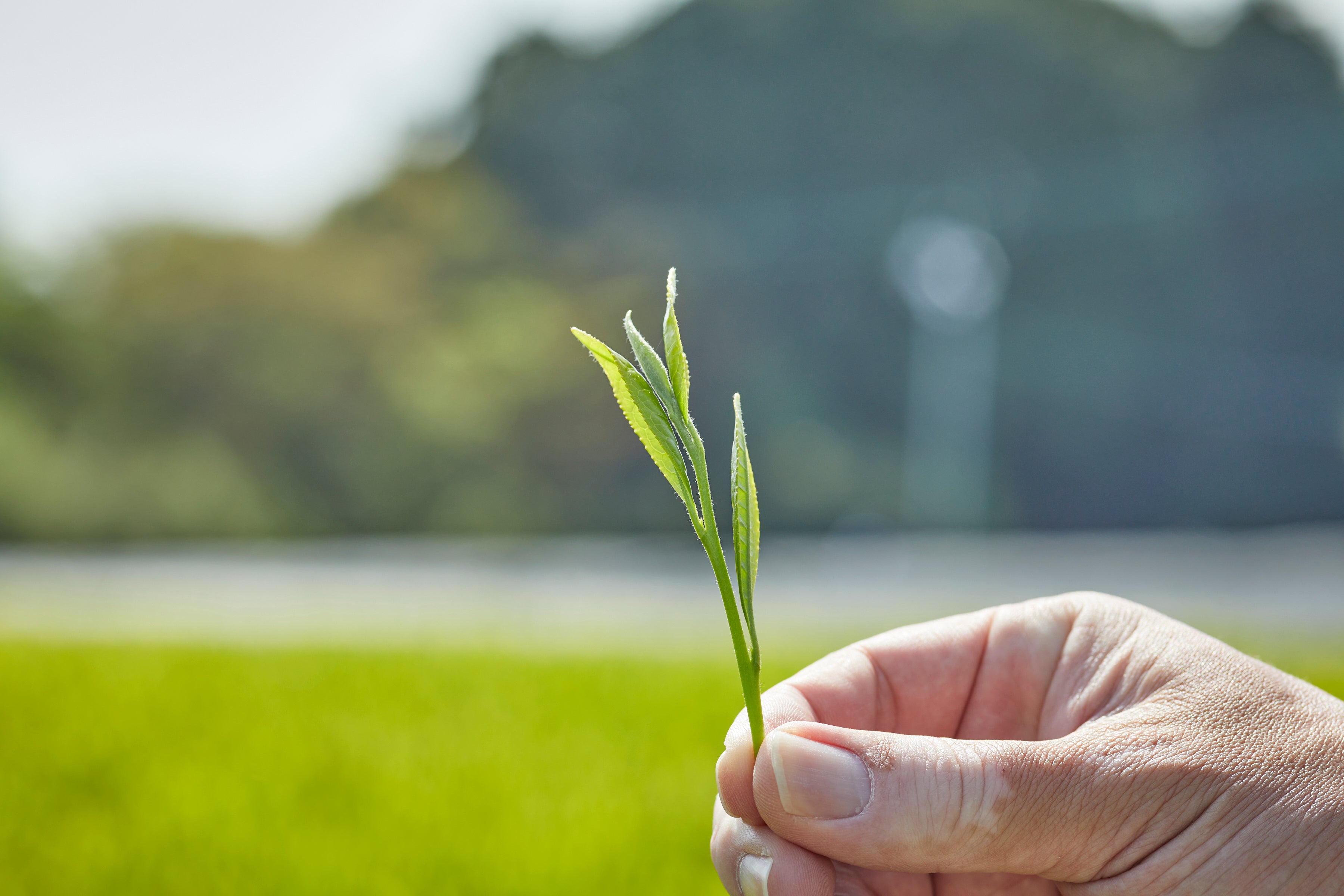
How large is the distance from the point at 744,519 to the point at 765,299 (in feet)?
59.3

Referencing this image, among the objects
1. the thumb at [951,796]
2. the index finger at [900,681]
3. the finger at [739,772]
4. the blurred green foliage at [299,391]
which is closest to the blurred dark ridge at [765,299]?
the blurred green foliage at [299,391]

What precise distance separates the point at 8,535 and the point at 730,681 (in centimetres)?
1403

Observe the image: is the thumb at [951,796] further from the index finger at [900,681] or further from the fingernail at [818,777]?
the index finger at [900,681]

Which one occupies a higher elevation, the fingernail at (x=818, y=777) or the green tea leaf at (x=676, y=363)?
the green tea leaf at (x=676, y=363)

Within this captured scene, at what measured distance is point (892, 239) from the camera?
64.1 ft

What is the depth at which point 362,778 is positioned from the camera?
2.83 metres

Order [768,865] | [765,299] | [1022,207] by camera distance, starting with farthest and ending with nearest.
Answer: [1022,207]
[765,299]
[768,865]

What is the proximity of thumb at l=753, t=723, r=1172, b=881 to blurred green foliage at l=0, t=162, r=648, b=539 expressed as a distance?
50.3 ft

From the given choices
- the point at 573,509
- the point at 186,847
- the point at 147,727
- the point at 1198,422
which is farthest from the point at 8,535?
the point at 1198,422

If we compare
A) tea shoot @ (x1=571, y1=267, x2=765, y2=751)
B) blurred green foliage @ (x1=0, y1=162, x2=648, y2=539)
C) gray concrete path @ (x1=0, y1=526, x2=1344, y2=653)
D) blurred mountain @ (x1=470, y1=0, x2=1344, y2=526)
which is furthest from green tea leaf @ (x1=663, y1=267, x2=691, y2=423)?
blurred mountain @ (x1=470, y1=0, x2=1344, y2=526)

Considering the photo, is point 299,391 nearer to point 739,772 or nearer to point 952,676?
point 952,676

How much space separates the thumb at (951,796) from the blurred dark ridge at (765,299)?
14034 millimetres

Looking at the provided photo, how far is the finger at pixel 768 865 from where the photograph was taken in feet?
4.19

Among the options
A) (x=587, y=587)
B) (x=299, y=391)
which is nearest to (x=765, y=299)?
(x=299, y=391)
